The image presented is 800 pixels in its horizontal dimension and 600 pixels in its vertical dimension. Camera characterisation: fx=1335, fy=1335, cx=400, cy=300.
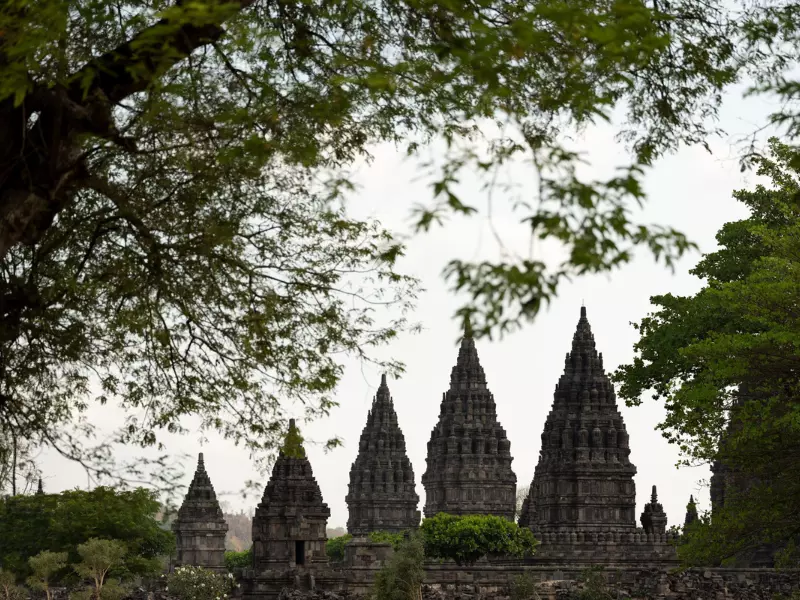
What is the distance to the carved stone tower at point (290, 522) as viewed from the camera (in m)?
55.9

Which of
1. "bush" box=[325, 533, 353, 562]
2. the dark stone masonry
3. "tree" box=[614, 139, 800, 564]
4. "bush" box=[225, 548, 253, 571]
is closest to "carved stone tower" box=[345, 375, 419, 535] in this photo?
the dark stone masonry

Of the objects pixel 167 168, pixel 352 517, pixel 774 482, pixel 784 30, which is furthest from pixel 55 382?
pixel 352 517

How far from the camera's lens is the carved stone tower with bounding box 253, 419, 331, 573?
5591cm

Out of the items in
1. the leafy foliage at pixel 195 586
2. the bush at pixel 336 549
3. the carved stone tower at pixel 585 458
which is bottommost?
the leafy foliage at pixel 195 586

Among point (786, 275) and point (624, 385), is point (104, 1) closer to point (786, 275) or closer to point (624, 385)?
point (786, 275)

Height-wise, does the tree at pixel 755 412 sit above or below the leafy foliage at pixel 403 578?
above

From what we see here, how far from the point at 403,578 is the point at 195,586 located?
41.6 feet

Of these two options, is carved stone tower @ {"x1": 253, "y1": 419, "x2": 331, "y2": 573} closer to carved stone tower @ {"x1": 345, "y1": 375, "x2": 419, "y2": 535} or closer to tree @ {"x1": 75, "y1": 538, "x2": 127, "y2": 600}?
tree @ {"x1": 75, "y1": 538, "x2": 127, "y2": 600}

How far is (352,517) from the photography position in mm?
83938

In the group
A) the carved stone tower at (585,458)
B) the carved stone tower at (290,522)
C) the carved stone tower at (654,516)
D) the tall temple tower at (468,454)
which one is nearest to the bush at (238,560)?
the tall temple tower at (468,454)

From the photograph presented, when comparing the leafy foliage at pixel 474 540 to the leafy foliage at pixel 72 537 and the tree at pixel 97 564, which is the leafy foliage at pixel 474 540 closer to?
the leafy foliage at pixel 72 537

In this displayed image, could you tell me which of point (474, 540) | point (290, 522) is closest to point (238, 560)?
point (474, 540)

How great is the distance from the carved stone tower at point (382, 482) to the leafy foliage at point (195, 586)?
32.2 m

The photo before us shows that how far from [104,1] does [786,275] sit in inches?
625
